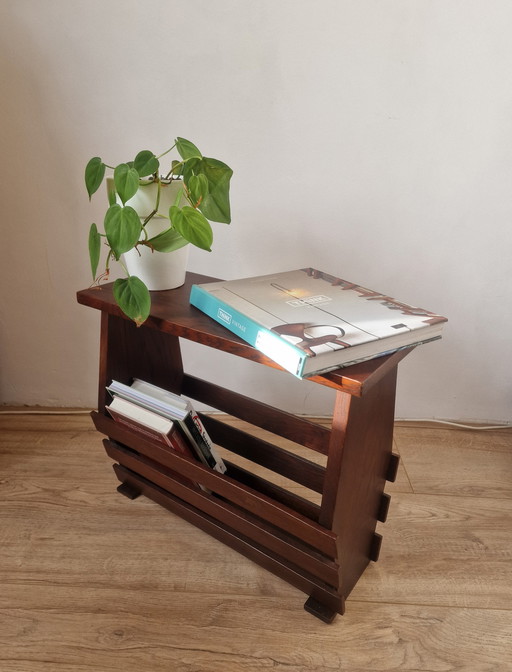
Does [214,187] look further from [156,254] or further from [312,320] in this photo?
[312,320]

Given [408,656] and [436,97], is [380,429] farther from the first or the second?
[436,97]

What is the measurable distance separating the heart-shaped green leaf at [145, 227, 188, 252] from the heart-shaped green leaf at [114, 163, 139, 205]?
108 millimetres

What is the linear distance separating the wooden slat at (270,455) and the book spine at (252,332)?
0.32m

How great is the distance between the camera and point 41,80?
44.2 inches

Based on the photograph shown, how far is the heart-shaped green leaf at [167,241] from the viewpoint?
2.67 feet

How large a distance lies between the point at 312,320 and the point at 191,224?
234 mm

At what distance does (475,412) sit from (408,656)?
0.82 m

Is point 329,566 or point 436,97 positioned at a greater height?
point 436,97

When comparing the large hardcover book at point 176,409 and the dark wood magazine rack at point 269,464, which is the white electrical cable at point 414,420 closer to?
the dark wood magazine rack at point 269,464

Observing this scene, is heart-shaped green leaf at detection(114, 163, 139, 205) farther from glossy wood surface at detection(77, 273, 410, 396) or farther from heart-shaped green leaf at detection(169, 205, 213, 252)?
glossy wood surface at detection(77, 273, 410, 396)

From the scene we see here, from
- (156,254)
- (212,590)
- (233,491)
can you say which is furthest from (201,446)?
(156,254)

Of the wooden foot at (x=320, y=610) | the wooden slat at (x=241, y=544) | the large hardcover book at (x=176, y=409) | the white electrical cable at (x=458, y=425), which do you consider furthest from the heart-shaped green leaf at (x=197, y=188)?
the white electrical cable at (x=458, y=425)

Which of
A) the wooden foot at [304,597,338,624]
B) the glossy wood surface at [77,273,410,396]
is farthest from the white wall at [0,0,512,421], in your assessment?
the wooden foot at [304,597,338,624]

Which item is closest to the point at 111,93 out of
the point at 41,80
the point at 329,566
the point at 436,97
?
the point at 41,80
